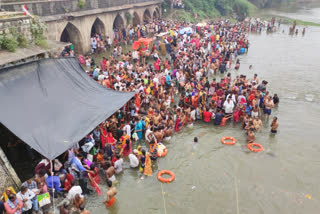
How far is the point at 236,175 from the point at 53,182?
5.93m

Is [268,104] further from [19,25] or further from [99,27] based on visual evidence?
[99,27]

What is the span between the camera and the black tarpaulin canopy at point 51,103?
6.66 meters

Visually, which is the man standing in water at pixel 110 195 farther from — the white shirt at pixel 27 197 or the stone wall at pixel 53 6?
the stone wall at pixel 53 6

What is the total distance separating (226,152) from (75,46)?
14.6 m

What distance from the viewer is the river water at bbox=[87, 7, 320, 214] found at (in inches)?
300

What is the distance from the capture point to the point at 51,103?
7781mm

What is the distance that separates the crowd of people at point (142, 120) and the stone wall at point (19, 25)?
4082 millimetres

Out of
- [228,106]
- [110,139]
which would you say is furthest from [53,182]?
[228,106]

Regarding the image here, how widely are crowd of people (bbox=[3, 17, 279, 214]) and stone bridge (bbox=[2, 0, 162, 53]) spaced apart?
9.25 ft

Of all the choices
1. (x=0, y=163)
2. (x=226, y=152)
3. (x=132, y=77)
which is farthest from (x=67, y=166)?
(x=132, y=77)

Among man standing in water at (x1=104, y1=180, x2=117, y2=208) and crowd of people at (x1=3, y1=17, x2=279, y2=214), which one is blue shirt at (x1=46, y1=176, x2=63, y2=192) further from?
man standing in water at (x1=104, y1=180, x2=117, y2=208)

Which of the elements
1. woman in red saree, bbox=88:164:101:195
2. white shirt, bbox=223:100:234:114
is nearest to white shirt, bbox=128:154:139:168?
woman in red saree, bbox=88:164:101:195

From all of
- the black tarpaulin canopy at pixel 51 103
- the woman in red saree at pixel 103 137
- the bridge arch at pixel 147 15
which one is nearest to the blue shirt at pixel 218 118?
the black tarpaulin canopy at pixel 51 103

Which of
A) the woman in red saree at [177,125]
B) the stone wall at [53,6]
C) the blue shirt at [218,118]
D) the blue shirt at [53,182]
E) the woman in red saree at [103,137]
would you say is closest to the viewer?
the blue shirt at [53,182]
